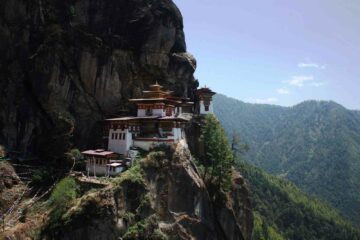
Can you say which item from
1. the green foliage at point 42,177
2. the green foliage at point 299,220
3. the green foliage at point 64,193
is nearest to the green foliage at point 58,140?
the green foliage at point 42,177

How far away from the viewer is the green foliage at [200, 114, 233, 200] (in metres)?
58.4

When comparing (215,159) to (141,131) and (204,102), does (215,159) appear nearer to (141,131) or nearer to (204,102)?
(141,131)

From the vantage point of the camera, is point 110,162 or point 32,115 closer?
point 110,162

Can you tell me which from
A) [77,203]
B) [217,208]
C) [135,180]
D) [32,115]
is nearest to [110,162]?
[135,180]

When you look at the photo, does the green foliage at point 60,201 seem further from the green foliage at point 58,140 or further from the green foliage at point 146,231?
the green foliage at point 146,231

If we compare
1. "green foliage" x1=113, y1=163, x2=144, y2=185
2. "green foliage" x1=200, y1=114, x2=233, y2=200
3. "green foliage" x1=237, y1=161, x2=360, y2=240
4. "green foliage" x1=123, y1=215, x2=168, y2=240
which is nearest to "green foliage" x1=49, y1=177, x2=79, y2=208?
"green foliage" x1=113, y1=163, x2=144, y2=185

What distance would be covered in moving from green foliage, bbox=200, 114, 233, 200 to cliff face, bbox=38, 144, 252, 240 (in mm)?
2736

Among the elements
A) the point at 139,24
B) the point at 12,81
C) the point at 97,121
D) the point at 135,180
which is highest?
the point at 139,24

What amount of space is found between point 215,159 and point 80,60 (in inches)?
1010

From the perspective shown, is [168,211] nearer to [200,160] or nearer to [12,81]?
[200,160]

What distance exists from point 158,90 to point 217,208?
67.1 feet

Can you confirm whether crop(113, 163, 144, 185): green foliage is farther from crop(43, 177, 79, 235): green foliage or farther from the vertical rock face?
the vertical rock face

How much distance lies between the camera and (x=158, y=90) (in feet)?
201

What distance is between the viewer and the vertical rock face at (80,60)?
53.9 metres
